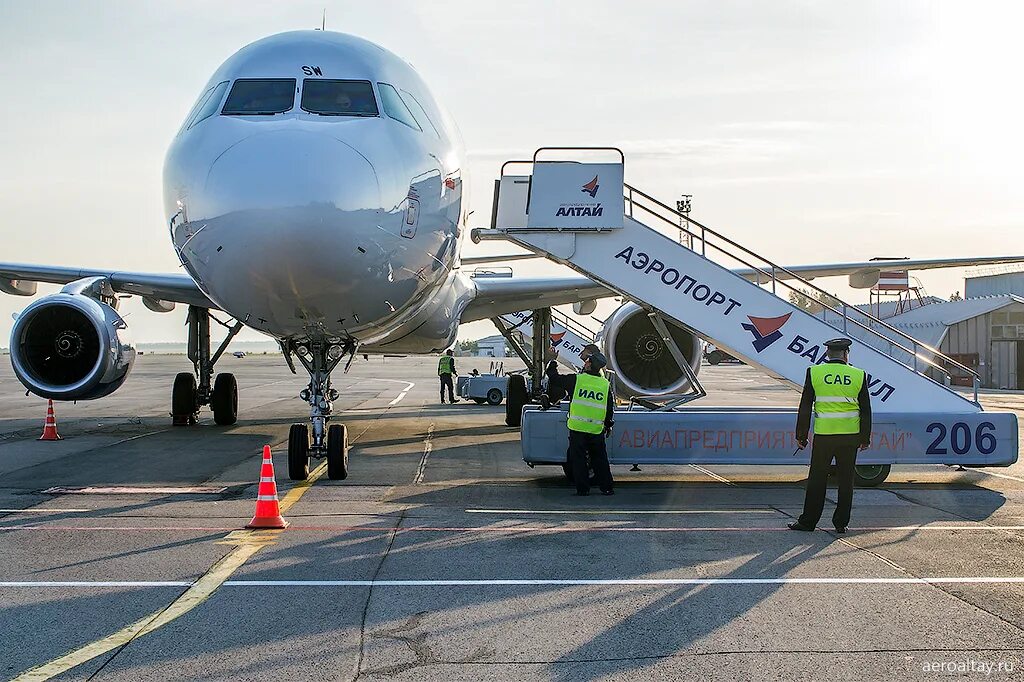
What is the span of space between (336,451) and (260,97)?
365 cm

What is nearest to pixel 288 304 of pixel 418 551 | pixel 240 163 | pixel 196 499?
pixel 240 163

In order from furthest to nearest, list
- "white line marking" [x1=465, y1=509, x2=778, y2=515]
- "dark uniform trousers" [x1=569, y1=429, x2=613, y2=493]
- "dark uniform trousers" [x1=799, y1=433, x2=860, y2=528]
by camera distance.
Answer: "dark uniform trousers" [x1=569, y1=429, x2=613, y2=493] < "white line marking" [x1=465, y1=509, x2=778, y2=515] < "dark uniform trousers" [x1=799, y1=433, x2=860, y2=528]

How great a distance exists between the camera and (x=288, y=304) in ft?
31.0

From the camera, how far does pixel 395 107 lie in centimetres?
1041

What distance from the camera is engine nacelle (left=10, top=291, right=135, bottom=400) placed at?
13445mm

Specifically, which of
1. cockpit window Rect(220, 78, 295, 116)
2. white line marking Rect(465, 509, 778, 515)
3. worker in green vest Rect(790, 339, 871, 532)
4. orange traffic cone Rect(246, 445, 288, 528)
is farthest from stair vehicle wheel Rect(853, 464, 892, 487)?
cockpit window Rect(220, 78, 295, 116)

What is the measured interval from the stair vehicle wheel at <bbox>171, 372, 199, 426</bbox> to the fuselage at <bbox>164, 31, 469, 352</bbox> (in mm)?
8185

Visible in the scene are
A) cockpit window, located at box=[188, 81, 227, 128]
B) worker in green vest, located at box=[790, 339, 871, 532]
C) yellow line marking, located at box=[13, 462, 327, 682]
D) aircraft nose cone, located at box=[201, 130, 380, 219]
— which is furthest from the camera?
cockpit window, located at box=[188, 81, 227, 128]

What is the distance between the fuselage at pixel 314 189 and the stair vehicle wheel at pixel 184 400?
8.19 m

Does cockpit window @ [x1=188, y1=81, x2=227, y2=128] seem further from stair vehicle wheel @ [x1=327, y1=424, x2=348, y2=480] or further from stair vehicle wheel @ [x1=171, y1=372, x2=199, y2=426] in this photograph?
stair vehicle wheel @ [x1=171, y1=372, x2=199, y2=426]

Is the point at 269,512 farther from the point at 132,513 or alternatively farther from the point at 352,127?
the point at 352,127

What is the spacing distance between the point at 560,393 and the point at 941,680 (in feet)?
31.1

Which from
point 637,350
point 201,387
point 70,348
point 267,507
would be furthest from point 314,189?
point 201,387

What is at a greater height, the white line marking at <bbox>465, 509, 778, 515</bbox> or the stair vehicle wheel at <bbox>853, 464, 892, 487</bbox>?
the stair vehicle wheel at <bbox>853, 464, 892, 487</bbox>
